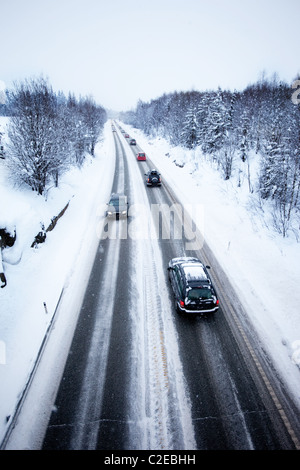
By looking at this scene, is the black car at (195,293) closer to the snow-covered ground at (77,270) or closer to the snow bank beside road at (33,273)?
the snow-covered ground at (77,270)

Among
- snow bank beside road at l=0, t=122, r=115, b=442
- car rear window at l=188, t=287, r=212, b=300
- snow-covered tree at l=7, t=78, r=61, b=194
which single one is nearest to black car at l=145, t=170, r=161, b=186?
snow bank beside road at l=0, t=122, r=115, b=442

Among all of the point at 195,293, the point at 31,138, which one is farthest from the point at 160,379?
the point at 31,138

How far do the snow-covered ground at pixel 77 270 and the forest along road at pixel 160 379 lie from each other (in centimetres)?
79

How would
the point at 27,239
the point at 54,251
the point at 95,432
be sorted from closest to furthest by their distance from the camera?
1. the point at 95,432
2. the point at 27,239
3. the point at 54,251

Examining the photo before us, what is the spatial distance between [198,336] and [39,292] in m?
7.16

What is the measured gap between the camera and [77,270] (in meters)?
11.5

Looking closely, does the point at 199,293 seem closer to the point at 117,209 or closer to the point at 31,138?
the point at 117,209

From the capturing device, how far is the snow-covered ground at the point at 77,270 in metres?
7.58

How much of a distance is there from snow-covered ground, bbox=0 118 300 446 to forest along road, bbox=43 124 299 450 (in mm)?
790

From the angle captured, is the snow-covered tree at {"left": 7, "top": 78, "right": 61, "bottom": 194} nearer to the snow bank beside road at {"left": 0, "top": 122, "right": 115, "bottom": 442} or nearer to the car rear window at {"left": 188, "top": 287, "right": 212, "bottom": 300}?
the snow bank beside road at {"left": 0, "top": 122, "right": 115, "bottom": 442}

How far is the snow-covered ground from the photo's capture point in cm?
758

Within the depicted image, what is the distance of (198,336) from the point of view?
8.17 meters

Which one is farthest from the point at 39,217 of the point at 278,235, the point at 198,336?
the point at 278,235
